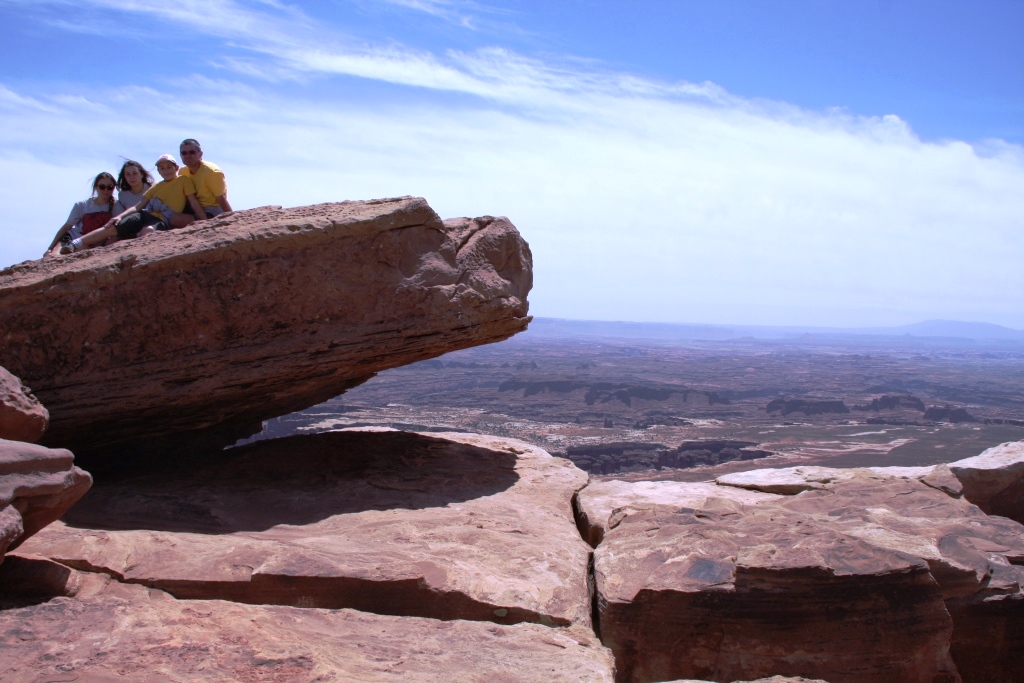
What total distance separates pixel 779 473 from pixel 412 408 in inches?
1305

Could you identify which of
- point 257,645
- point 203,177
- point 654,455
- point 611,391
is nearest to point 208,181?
point 203,177

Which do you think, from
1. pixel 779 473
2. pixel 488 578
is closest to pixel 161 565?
pixel 488 578

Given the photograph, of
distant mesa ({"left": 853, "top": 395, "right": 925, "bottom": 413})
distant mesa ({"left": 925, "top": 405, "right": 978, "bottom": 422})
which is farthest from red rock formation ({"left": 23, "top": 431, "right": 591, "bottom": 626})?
distant mesa ({"left": 853, "top": 395, "right": 925, "bottom": 413})

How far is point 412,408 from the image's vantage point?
40.6 meters

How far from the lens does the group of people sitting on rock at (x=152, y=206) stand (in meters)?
Result: 7.33

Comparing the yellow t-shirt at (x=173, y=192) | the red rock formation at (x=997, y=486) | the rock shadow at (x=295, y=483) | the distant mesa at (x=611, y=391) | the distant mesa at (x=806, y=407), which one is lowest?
the distant mesa at (x=611, y=391)

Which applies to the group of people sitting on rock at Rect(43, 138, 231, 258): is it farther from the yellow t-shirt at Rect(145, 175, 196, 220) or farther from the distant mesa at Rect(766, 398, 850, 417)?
the distant mesa at Rect(766, 398, 850, 417)

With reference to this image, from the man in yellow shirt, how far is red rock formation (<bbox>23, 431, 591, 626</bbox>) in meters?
2.48

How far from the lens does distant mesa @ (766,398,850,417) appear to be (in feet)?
142

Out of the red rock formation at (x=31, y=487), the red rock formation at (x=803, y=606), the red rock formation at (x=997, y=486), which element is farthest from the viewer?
the red rock formation at (x=997, y=486)

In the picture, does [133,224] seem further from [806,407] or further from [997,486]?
[806,407]

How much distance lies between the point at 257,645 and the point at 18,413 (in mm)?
2381

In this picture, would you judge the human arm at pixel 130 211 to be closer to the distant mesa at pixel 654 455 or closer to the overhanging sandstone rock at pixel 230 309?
the overhanging sandstone rock at pixel 230 309

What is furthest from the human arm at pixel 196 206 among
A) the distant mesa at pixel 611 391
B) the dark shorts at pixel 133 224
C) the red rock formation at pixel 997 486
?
the distant mesa at pixel 611 391
